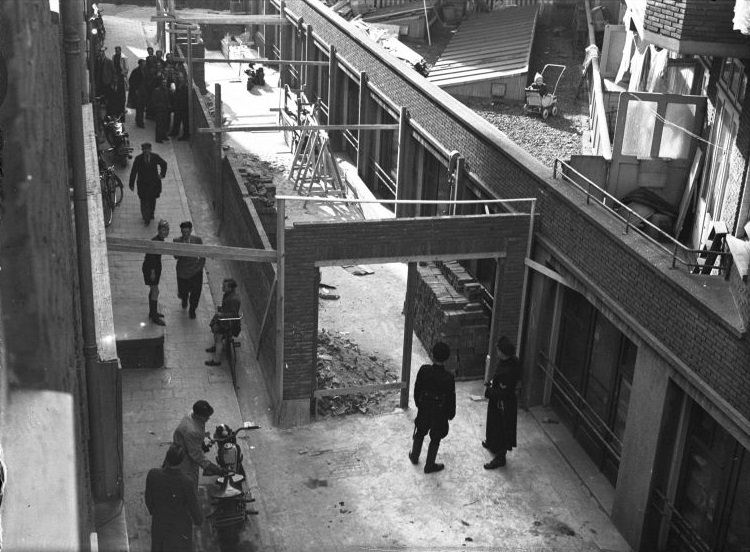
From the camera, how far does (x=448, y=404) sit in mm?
11562

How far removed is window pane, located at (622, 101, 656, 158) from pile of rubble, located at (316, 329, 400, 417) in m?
5.03

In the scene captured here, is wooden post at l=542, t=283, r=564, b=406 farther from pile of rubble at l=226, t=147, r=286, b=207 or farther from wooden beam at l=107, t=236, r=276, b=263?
pile of rubble at l=226, t=147, r=286, b=207

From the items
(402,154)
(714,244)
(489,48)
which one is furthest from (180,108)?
(714,244)

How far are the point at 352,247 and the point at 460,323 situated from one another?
236 cm

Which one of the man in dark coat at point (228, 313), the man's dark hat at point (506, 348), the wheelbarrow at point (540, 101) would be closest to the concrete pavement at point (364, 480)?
the man in dark coat at point (228, 313)

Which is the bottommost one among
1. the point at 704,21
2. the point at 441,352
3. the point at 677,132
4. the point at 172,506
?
the point at 172,506

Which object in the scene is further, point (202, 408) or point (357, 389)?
point (357, 389)

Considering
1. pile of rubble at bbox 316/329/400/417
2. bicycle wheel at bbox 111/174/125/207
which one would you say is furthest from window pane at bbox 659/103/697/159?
bicycle wheel at bbox 111/174/125/207

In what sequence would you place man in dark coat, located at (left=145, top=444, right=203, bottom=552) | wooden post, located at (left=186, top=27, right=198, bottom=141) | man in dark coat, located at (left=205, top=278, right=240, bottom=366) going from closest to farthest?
1. man in dark coat, located at (left=145, top=444, right=203, bottom=552)
2. man in dark coat, located at (left=205, top=278, right=240, bottom=366)
3. wooden post, located at (left=186, top=27, right=198, bottom=141)

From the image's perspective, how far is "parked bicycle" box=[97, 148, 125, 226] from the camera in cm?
1869

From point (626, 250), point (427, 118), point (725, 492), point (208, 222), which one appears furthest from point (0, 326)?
point (208, 222)

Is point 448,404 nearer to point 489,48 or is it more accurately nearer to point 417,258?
point 417,258

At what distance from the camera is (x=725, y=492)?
973cm

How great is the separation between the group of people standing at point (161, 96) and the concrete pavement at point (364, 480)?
11.2m
